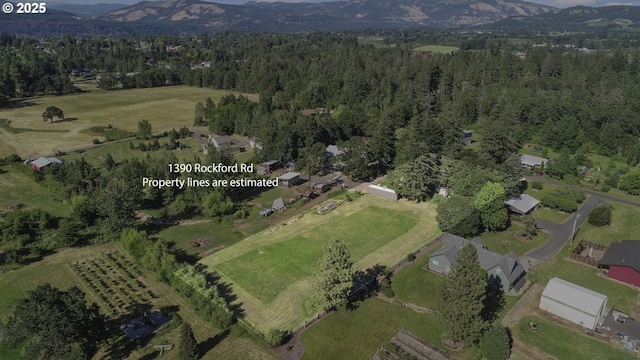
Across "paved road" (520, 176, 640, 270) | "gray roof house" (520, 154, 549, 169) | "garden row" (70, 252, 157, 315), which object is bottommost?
"garden row" (70, 252, 157, 315)

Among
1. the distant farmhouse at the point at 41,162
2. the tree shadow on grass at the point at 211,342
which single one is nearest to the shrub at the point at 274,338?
the tree shadow on grass at the point at 211,342

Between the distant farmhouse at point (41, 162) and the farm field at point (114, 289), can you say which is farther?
the distant farmhouse at point (41, 162)

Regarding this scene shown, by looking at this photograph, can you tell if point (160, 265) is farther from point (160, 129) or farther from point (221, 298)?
point (160, 129)

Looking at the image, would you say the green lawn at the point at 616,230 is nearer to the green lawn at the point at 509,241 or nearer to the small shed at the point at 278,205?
the green lawn at the point at 509,241

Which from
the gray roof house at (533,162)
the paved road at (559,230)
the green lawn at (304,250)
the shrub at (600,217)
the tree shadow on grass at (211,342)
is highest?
the gray roof house at (533,162)

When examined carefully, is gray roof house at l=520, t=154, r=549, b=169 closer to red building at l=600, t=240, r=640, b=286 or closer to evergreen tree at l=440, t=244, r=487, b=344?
red building at l=600, t=240, r=640, b=286

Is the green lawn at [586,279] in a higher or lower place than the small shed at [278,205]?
lower

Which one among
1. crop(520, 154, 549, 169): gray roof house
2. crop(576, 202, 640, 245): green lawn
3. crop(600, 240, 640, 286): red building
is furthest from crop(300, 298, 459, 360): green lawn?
crop(520, 154, 549, 169): gray roof house
